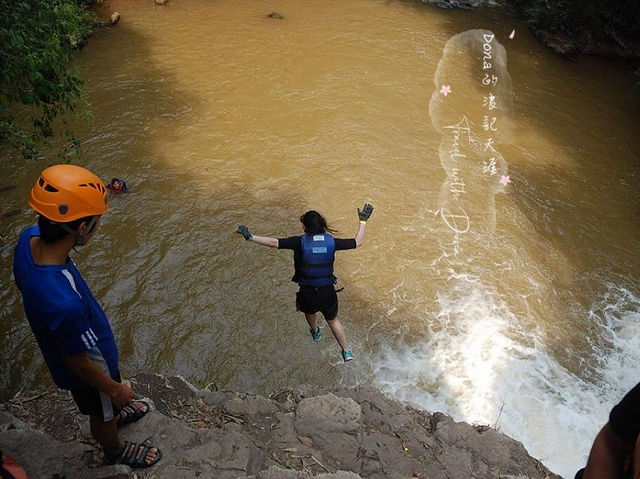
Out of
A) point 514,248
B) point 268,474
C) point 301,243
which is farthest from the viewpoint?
point 514,248

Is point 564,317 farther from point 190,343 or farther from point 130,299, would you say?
point 130,299

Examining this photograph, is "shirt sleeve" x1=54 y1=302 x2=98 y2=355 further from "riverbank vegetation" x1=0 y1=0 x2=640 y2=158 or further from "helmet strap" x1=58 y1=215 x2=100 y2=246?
"riverbank vegetation" x1=0 y1=0 x2=640 y2=158

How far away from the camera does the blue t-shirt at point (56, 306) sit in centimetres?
224

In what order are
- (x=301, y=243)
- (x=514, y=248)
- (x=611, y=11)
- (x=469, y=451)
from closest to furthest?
(x=469, y=451) → (x=301, y=243) → (x=514, y=248) → (x=611, y=11)

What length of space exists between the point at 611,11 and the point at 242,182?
14.1 metres

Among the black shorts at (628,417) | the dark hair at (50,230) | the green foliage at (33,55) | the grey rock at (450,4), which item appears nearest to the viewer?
the black shorts at (628,417)

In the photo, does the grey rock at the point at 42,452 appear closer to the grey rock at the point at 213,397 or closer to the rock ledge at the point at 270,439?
the rock ledge at the point at 270,439

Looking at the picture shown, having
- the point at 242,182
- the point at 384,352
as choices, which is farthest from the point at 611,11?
the point at 384,352

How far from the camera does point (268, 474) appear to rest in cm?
311

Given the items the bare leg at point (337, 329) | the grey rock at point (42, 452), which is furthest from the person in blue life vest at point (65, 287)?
the bare leg at point (337, 329)

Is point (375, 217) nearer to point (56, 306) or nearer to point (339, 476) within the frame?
point (339, 476)

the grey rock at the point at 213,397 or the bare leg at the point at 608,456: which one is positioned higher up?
the bare leg at the point at 608,456

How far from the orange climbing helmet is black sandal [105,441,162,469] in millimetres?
1712

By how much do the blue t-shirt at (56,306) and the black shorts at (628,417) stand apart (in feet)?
7.88
